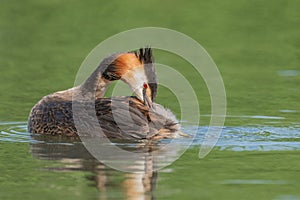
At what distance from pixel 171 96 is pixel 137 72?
8.97ft

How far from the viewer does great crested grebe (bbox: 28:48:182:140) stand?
10.9m

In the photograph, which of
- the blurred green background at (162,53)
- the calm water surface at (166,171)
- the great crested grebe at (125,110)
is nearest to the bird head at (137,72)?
the great crested grebe at (125,110)

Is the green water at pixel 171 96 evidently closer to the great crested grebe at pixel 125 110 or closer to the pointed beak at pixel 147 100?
the great crested grebe at pixel 125 110

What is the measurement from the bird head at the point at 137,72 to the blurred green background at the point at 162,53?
153 centimetres

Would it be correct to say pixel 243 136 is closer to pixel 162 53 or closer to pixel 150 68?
pixel 150 68

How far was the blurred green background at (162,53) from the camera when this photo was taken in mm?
13602

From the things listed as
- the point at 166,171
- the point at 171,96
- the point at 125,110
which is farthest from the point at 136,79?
the point at 171,96

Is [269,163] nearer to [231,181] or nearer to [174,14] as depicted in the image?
[231,181]

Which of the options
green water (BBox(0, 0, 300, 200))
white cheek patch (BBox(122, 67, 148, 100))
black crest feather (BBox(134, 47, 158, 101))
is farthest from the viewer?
white cheek patch (BBox(122, 67, 148, 100))

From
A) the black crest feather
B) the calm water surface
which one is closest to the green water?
the calm water surface

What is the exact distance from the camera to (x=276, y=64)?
52.5 ft

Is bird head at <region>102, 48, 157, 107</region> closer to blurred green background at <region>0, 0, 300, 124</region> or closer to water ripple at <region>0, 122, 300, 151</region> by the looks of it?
water ripple at <region>0, 122, 300, 151</region>

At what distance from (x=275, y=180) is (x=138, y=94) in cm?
305

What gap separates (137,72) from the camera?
11.3 meters
